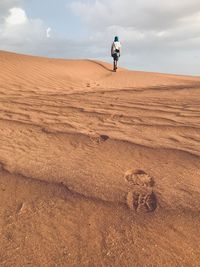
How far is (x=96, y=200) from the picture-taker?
2.62 m

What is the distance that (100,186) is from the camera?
2.81 m

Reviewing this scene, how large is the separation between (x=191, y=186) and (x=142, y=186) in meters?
0.36

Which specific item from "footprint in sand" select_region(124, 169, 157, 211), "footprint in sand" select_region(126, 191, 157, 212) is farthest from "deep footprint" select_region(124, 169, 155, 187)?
"footprint in sand" select_region(126, 191, 157, 212)

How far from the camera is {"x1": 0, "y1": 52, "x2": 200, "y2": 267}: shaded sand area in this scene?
7.05ft

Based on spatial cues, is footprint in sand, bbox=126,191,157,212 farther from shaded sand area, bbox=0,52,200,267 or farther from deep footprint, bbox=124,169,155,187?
deep footprint, bbox=124,169,155,187

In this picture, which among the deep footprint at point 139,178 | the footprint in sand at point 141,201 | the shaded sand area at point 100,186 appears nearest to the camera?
the shaded sand area at point 100,186

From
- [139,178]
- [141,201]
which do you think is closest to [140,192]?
[141,201]

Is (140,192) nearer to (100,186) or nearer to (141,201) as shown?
(141,201)

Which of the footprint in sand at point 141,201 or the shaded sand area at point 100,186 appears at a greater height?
the footprint in sand at point 141,201

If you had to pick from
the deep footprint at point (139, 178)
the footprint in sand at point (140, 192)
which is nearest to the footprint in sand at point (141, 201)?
the footprint in sand at point (140, 192)

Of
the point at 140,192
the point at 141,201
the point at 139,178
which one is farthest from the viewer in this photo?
the point at 139,178

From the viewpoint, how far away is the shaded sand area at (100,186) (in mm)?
2148

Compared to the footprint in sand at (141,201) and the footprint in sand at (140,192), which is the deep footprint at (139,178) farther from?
the footprint in sand at (141,201)

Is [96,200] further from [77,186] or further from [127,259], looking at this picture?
[127,259]
